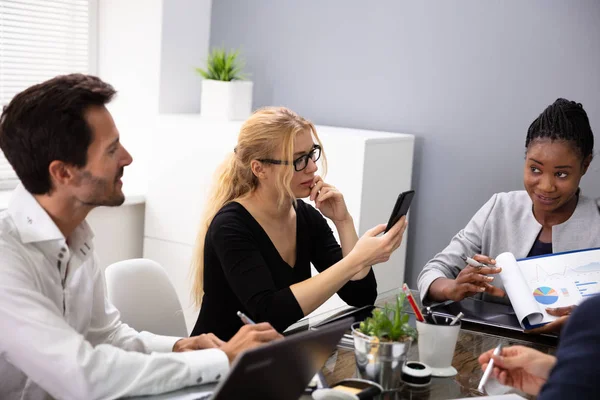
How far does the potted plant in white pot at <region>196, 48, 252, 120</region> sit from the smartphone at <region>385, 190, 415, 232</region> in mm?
1691

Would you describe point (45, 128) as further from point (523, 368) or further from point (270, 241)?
point (523, 368)

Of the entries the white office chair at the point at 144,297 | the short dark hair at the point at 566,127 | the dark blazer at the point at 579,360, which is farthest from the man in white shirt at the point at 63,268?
the short dark hair at the point at 566,127

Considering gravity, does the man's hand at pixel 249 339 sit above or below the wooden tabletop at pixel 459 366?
above

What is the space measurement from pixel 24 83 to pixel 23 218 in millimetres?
2355

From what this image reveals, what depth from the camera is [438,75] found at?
3502mm

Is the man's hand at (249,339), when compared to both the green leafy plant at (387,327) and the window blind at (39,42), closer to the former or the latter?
the green leafy plant at (387,327)

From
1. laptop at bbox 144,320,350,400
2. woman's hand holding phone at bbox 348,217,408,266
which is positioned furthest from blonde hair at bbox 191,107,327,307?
laptop at bbox 144,320,350,400

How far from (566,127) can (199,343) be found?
52.9 inches

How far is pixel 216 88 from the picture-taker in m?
3.78

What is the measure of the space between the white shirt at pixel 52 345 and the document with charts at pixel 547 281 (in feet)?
2.91

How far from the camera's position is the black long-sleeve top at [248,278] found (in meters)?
2.18

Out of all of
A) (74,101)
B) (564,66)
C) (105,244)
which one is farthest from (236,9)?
(74,101)

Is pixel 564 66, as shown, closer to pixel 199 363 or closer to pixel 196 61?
pixel 196 61

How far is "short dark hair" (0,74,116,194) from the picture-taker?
164 cm
